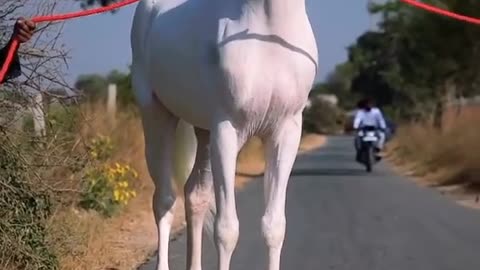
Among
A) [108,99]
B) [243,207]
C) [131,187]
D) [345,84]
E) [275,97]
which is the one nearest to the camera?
[275,97]

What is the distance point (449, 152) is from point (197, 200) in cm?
1977

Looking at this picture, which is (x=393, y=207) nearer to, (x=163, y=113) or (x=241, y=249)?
(x=241, y=249)

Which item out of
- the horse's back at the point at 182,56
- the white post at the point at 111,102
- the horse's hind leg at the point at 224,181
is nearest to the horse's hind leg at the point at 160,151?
the horse's back at the point at 182,56

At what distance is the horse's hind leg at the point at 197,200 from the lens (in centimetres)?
826

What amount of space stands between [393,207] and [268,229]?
11.5 metres

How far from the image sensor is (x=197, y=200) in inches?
325

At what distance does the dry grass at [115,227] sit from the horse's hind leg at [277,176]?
7.56ft

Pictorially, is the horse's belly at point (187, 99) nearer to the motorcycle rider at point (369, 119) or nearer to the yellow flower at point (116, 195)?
the yellow flower at point (116, 195)

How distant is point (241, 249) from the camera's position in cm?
1202

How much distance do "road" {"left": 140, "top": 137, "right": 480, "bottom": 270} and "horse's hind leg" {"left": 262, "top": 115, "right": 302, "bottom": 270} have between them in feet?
11.3

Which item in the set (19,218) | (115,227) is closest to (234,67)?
(19,218)

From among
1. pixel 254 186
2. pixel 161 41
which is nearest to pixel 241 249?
pixel 161 41

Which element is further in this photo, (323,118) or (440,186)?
(323,118)

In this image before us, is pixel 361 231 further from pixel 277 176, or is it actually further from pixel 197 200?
pixel 277 176
